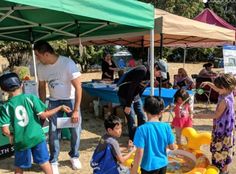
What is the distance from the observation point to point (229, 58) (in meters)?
7.64

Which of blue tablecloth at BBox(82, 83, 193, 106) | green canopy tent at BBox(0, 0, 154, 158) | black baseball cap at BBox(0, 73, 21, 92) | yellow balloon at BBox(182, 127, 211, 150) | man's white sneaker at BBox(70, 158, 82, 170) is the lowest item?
man's white sneaker at BBox(70, 158, 82, 170)

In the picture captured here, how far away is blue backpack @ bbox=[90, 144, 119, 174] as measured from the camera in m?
3.26

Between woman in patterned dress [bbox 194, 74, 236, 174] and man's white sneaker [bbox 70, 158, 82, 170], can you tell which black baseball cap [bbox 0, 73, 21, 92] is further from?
woman in patterned dress [bbox 194, 74, 236, 174]

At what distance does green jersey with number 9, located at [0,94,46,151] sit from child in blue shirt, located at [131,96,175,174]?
3.47ft

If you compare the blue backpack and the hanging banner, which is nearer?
the blue backpack

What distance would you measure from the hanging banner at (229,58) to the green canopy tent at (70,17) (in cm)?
273

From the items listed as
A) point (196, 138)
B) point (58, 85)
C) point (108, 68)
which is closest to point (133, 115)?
point (196, 138)

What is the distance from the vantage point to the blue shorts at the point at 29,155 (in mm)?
3623

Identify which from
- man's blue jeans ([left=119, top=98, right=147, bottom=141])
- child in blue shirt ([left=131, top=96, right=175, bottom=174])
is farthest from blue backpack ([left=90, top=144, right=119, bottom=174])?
man's blue jeans ([left=119, top=98, right=147, bottom=141])

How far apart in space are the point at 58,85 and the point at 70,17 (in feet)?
4.53

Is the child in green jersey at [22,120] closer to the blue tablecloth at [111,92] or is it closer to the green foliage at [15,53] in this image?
the blue tablecloth at [111,92]

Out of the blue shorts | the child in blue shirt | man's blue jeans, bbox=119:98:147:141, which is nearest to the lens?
the child in blue shirt

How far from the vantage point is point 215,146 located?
431cm

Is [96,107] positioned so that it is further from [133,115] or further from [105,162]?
[105,162]
